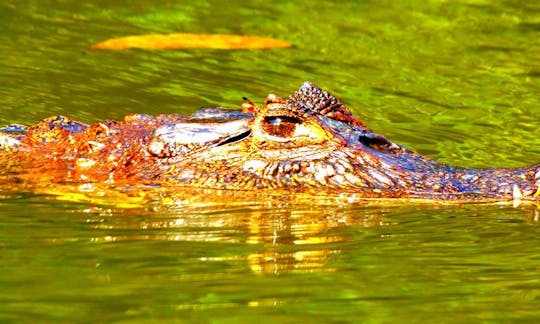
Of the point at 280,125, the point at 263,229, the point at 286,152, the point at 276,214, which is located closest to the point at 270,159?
the point at 286,152

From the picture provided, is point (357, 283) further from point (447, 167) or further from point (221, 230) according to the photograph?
point (447, 167)

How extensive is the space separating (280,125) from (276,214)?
0.88 metres

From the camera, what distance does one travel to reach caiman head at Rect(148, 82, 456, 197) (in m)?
6.47

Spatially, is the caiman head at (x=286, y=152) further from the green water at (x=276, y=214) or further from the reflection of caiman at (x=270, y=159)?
the green water at (x=276, y=214)

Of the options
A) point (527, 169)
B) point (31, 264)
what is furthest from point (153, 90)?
point (31, 264)

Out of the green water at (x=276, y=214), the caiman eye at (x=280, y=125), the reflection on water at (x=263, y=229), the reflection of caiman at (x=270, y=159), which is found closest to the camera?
the green water at (x=276, y=214)

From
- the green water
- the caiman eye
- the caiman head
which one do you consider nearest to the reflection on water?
the green water

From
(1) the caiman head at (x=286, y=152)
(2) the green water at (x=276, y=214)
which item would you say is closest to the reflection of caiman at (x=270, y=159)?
(1) the caiman head at (x=286, y=152)

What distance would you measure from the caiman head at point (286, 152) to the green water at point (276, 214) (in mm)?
394

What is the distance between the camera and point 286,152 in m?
6.62

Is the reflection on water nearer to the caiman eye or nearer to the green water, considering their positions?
the green water

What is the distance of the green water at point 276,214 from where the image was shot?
4.04m

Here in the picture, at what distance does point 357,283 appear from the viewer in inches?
170

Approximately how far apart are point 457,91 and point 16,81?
14.1 ft
